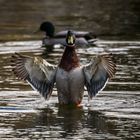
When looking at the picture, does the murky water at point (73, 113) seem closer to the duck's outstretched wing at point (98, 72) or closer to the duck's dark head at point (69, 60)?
the duck's outstretched wing at point (98, 72)

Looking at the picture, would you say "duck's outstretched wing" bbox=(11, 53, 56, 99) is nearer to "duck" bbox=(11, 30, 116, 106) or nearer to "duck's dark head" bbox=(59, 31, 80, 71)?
"duck" bbox=(11, 30, 116, 106)

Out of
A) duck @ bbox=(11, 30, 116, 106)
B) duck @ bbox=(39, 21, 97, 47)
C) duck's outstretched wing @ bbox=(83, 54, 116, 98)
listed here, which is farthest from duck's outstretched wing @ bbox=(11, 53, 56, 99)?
duck @ bbox=(39, 21, 97, 47)

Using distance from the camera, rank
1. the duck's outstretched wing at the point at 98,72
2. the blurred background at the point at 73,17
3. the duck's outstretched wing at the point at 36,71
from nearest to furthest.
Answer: the duck's outstretched wing at the point at 98,72
the duck's outstretched wing at the point at 36,71
the blurred background at the point at 73,17

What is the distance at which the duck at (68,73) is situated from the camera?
41.5 feet

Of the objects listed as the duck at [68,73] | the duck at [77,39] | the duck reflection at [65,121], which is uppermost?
the duck at [68,73]

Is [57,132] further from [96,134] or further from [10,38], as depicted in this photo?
[10,38]

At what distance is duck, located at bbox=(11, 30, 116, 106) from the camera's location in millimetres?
12664

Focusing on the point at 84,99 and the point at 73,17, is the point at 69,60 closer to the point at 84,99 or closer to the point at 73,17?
the point at 84,99

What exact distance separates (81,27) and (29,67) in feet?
41.1

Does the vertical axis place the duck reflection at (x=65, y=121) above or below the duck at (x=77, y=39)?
below

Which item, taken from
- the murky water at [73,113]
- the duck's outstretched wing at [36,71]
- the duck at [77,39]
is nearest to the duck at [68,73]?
the duck's outstretched wing at [36,71]

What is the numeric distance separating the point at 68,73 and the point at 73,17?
1552 cm

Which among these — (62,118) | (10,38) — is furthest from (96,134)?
(10,38)

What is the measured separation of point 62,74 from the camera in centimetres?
1266
